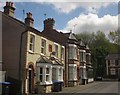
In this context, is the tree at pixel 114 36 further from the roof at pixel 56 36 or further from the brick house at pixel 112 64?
the roof at pixel 56 36

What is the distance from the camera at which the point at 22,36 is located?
25047 millimetres

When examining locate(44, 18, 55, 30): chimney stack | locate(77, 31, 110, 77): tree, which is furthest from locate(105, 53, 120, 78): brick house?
locate(44, 18, 55, 30): chimney stack

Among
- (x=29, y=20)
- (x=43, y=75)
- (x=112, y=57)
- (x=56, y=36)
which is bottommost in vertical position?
(x=43, y=75)

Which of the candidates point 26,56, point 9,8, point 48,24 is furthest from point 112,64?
point 26,56

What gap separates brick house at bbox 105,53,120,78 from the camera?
7738 centimetres

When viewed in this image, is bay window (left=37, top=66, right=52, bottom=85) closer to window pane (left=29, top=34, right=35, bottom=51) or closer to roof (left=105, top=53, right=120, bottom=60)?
window pane (left=29, top=34, right=35, bottom=51)

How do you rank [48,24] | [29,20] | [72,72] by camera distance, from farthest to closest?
1. [48,24]
2. [72,72]
3. [29,20]

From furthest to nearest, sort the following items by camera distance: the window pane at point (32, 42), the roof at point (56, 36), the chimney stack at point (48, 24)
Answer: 1. the chimney stack at point (48, 24)
2. the roof at point (56, 36)
3. the window pane at point (32, 42)

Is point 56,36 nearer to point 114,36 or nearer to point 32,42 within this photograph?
point 32,42

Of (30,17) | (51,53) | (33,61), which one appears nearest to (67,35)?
(51,53)

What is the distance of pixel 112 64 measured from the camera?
78.2m

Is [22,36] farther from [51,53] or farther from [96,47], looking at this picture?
[96,47]

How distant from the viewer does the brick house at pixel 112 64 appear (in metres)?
77.4

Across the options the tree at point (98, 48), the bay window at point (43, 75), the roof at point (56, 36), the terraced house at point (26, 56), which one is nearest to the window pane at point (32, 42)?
the terraced house at point (26, 56)
